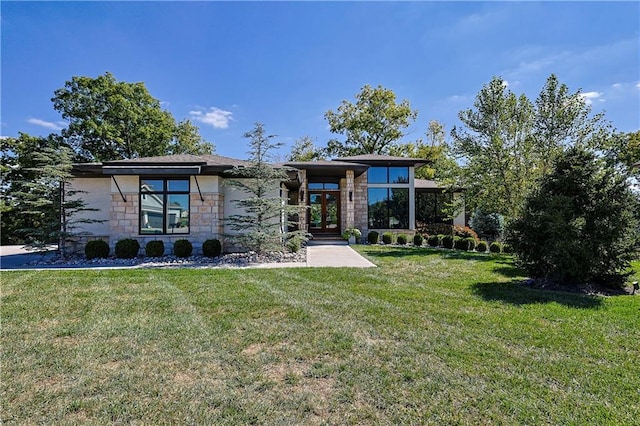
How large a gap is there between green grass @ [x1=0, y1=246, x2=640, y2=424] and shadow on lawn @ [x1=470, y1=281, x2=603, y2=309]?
4 cm

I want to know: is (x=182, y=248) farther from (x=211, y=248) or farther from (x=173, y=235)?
(x=173, y=235)

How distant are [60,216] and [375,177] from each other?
44.5 ft

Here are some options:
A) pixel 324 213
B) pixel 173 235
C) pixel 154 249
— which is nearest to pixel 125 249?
pixel 154 249

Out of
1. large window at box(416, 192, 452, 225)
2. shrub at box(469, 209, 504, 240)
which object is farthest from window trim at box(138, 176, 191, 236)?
shrub at box(469, 209, 504, 240)

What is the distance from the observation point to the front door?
1702cm

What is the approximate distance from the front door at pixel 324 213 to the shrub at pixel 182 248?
7.30 meters

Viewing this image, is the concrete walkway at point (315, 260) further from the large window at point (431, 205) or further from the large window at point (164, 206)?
the large window at point (431, 205)

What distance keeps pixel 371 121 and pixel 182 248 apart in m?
21.0

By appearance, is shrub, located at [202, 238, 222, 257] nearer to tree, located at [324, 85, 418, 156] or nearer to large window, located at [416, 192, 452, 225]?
large window, located at [416, 192, 452, 225]

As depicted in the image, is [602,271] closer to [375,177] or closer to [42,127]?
[375,177]

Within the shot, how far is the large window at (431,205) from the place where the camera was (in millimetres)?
20141

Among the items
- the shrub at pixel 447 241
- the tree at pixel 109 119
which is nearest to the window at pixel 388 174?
the shrub at pixel 447 241

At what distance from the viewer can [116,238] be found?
1142 cm

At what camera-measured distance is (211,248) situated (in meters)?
10.9
